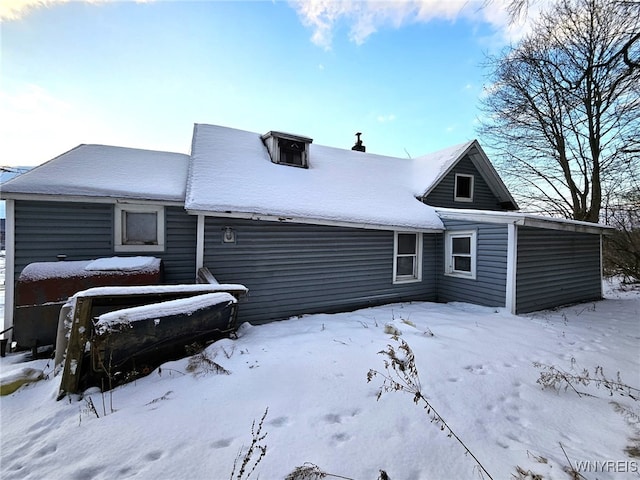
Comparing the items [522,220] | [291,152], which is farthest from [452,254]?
[291,152]

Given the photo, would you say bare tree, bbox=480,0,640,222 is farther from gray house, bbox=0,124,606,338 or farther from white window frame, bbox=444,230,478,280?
white window frame, bbox=444,230,478,280

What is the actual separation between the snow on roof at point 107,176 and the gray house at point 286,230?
32 millimetres

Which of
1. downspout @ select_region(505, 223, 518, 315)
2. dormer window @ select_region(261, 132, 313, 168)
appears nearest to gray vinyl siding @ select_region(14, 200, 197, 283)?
dormer window @ select_region(261, 132, 313, 168)

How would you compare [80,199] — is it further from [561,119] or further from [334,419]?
[561,119]

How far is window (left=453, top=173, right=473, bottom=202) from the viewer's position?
1079 centimetres

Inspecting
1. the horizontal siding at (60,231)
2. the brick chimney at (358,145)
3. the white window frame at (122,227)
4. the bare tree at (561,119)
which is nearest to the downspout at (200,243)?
the white window frame at (122,227)

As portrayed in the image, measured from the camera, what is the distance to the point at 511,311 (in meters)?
6.93

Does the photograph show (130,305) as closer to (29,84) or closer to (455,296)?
(29,84)

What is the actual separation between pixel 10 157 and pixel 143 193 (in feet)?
25.5

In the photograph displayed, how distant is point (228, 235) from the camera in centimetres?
649

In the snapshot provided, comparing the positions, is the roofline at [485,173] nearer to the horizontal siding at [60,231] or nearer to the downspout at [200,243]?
the downspout at [200,243]

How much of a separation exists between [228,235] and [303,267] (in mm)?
2081

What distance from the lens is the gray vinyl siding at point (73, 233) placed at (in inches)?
220

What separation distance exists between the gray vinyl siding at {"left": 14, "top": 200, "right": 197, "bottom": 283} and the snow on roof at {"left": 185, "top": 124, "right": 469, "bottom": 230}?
1.32 meters
